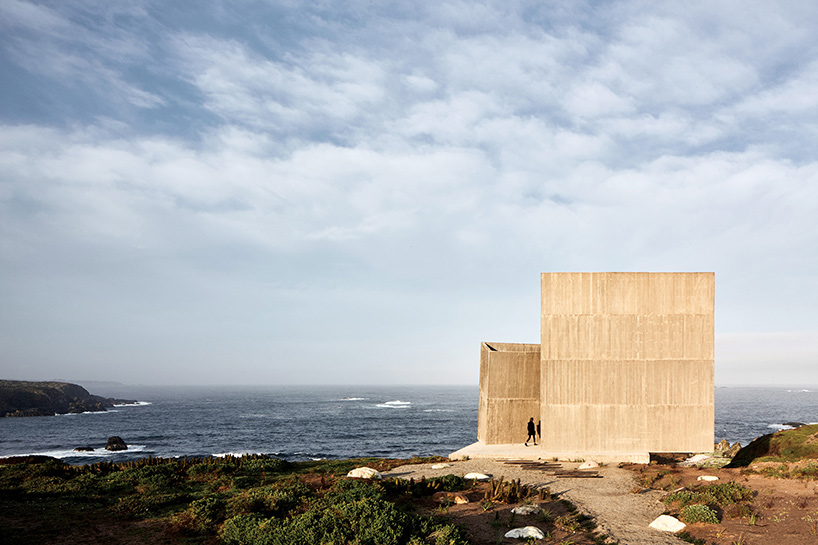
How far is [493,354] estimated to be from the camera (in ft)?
80.9

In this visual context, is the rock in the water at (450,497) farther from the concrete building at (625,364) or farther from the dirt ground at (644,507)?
the concrete building at (625,364)

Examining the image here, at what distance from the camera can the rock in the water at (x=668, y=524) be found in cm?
1141

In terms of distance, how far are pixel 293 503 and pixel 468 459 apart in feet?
34.6

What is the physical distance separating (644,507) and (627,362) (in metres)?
8.98

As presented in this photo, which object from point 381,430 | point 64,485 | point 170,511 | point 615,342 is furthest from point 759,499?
point 381,430

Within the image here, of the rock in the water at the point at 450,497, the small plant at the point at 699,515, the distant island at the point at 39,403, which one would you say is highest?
the small plant at the point at 699,515

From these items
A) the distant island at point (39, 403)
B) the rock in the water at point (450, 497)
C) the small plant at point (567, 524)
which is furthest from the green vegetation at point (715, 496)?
the distant island at point (39, 403)

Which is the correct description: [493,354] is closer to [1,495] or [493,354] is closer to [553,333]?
[553,333]

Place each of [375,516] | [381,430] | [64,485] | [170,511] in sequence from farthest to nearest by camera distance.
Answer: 1. [381,430]
2. [64,485]
3. [170,511]
4. [375,516]

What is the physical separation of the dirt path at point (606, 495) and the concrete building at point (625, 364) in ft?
7.77

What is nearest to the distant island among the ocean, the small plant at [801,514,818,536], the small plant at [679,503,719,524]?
the ocean

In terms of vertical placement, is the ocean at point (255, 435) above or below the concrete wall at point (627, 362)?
below

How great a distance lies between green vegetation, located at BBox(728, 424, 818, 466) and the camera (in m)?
21.2

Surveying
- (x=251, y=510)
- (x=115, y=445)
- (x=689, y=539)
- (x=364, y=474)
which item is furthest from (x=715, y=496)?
(x=115, y=445)
